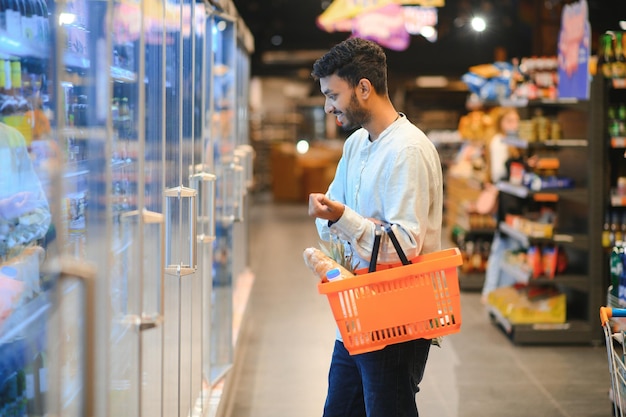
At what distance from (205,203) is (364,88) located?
2.01 m

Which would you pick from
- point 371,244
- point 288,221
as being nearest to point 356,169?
point 371,244

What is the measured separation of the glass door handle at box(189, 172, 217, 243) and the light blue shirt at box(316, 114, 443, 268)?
117 centimetres

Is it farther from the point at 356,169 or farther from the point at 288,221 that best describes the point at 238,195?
the point at 288,221

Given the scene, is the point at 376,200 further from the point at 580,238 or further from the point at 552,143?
the point at 552,143

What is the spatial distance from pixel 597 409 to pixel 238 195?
9.49 feet

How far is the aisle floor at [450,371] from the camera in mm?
5344

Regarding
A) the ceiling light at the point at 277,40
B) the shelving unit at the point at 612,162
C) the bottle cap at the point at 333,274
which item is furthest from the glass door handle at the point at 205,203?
the ceiling light at the point at 277,40

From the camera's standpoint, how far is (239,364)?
20.9ft

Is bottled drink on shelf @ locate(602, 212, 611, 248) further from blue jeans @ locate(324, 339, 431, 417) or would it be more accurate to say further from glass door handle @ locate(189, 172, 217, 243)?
blue jeans @ locate(324, 339, 431, 417)

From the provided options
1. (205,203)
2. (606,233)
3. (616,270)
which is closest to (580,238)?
(606,233)

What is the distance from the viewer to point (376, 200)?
2930 mm

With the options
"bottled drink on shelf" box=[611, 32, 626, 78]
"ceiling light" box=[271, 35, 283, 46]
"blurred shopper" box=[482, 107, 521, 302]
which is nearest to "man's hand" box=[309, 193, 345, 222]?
"bottled drink on shelf" box=[611, 32, 626, 78]

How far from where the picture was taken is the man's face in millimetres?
2977

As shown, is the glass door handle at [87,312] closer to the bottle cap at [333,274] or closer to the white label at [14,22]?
the white label at [14,22]
